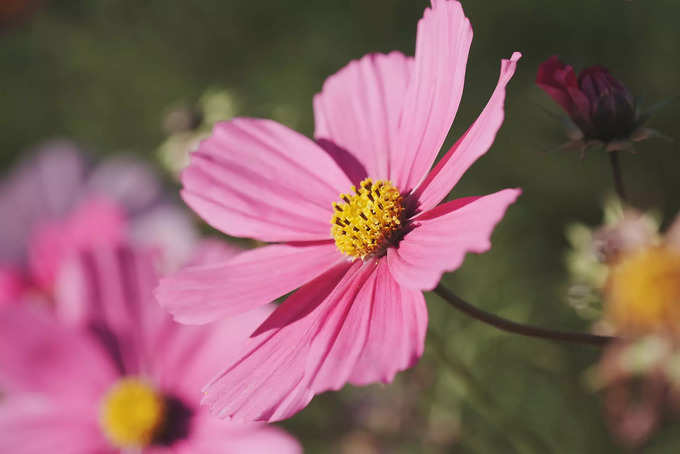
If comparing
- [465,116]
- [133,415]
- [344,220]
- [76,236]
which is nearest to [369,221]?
[344,220]

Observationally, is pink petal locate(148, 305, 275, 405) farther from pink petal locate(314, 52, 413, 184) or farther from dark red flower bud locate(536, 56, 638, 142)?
dark red flower bud locate(536, 56, 638, 142)

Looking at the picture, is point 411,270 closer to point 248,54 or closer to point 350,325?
point 350,325

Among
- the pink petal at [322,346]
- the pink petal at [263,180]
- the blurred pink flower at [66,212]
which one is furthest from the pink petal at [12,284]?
the pink petal at [322,346]

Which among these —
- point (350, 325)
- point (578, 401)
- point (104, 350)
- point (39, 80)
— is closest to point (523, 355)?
point (578, 401)

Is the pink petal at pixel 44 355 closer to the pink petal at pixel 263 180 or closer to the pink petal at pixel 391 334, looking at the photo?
the pink petal at pixel 263 180

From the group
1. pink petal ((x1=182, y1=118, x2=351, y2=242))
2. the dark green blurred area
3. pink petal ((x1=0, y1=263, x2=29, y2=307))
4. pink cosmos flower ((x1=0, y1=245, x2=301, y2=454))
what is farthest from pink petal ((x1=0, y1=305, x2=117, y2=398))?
pink petal ((x1=182, y1=118, x2=351, y2=242))

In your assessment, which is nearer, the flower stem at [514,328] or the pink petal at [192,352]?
the flower stem at [514,328]

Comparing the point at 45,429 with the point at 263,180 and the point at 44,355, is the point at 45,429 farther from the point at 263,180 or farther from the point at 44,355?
the point at 263,180
